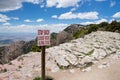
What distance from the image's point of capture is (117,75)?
13141 millimetres

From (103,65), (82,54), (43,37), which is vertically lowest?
(103,65)

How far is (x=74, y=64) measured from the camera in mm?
15688

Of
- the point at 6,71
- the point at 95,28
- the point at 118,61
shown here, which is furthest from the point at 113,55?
the point at 95,28

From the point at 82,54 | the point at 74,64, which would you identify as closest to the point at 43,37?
the point at 74,64

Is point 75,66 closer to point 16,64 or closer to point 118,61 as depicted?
point 118,61

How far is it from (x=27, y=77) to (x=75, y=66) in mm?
3469

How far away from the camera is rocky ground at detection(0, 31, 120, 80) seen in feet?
46.0

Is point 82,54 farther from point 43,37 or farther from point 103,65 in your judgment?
point 43,37

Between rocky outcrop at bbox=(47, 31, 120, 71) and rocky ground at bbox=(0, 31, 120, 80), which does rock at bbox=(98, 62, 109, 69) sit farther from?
rocky outcrop at bbox=(47, 31, 120, 71)

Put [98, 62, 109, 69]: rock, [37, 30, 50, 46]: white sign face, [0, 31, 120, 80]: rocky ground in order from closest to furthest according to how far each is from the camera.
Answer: [37, 30, 50, 46]: white sign face → [0, 31, 120, 80]: rocky ground → [98, 62, 109, 69]: rock

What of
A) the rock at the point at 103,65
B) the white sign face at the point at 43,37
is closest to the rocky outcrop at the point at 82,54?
the rock at the point at 103,65

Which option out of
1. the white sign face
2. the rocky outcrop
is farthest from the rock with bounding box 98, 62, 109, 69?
the white sign face

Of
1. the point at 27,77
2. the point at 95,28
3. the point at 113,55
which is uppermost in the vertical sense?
the point at 95,28

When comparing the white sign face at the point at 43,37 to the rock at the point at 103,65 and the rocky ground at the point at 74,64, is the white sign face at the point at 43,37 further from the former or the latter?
the rock at the point at 103,65
